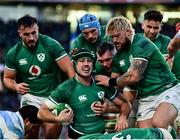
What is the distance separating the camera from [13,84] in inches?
227

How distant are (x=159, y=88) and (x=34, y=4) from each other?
14638mm

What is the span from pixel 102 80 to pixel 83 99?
278 millimetres

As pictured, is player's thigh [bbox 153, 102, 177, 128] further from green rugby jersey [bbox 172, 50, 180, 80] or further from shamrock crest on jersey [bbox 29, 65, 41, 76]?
shamrock crest on jersey [bbox 29, 65, 41, 76]

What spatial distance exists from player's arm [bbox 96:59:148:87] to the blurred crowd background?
1091 cm

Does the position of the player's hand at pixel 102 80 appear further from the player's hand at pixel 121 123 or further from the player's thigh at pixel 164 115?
the player's thigh at pixel 164 115

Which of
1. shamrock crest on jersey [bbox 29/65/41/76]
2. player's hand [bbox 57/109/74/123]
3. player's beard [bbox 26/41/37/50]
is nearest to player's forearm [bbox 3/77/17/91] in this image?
shamrock crest on jersey [bbox 29/65/41/76]

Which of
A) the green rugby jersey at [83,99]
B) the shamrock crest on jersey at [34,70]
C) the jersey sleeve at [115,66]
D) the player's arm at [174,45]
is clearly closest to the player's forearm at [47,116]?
the green rugby jersey at [83,99]

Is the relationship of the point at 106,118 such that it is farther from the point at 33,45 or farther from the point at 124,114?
the point at 33,45

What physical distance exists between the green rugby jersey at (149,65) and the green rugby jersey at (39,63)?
0.76m

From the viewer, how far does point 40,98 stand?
5.85 metres

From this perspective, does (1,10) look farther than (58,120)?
Yes

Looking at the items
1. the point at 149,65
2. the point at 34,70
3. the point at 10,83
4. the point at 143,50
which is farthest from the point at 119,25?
the point at 10,83

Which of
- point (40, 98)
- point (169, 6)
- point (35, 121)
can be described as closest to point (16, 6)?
point (169, 6)

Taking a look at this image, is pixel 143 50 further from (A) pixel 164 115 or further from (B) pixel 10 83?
(B) pixel 10 83
